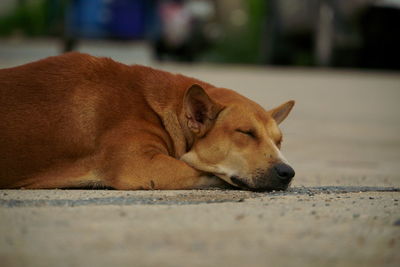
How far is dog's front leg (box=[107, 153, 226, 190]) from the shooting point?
188 inches

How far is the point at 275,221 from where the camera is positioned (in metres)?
3.69

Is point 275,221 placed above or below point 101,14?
above

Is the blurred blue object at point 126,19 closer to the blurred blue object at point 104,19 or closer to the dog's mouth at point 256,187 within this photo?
the blurred blue object at point 104,19

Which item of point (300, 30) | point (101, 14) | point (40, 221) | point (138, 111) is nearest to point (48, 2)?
point (101, 14)

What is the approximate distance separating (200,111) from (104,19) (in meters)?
15.6

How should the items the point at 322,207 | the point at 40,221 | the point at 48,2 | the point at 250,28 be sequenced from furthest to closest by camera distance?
the point at 250,28 → the point at 48,2 → the point at 322,207 → the point at 40,221

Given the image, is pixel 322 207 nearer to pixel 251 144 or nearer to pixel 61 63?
pixel 251 144

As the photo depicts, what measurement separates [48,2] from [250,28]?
847cm

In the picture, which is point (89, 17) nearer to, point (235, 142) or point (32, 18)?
point (32, 18)

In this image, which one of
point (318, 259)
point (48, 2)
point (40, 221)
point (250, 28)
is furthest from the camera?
point (250, 28)

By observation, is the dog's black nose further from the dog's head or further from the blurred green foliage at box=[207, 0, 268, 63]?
the blurred green foliage at box=[207, 0, 268, 63]

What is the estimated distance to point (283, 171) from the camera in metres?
4.72

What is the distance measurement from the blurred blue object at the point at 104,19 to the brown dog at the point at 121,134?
48.6 ft

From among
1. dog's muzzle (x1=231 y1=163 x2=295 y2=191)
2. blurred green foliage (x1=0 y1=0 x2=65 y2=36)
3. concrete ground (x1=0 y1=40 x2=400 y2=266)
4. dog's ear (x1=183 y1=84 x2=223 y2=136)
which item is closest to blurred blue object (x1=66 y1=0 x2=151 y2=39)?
blurred green foliage (x1=0 y1=0 x2=65 y2=36)
